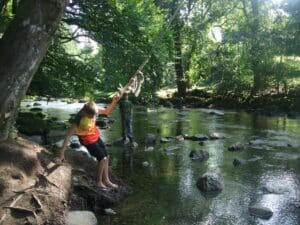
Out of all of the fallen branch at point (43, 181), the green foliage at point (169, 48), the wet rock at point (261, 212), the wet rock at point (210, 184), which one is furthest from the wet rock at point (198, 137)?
the fallen branch at point (43, 181)

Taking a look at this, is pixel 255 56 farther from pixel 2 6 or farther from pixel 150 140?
pixel 2 6

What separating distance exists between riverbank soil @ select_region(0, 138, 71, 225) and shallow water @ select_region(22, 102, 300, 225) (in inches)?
45.4

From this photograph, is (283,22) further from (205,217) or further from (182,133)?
(205,217)

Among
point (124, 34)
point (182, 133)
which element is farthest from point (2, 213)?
point (182, 133)

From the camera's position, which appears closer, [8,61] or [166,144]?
[8,61]

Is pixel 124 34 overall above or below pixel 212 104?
above

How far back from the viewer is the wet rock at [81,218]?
27.9 ft

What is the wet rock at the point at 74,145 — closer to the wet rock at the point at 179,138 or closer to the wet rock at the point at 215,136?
the wet rock at the point at 179,138

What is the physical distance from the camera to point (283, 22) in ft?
124

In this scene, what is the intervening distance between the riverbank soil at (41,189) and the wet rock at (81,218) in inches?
5.2

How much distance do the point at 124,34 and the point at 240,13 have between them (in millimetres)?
33772

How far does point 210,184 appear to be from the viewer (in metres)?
11.8

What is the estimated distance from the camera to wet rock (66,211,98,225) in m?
8.52

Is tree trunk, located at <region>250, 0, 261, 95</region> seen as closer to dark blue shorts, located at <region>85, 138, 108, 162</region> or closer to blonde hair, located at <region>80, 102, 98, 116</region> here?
dark blue shorts, located at <region>85, 138, 108, 162</region>
